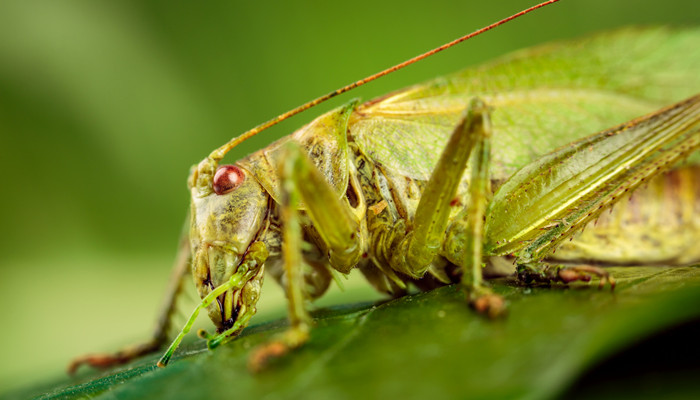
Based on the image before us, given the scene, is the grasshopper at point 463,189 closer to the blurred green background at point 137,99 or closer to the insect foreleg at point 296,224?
the insect foreleg at point 296,224

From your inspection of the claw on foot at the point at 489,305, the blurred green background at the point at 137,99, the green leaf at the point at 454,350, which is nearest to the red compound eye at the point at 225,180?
the green leaf at the point at 454,350

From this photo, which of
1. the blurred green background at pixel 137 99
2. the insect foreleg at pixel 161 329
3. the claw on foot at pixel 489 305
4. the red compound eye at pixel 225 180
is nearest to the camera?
the claw on foot at pixel 489 305

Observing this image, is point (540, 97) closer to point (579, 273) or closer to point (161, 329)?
point (579, 273)

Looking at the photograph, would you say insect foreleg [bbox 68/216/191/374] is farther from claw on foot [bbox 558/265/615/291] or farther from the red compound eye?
claw on foot [bbox 558/265/615/291]

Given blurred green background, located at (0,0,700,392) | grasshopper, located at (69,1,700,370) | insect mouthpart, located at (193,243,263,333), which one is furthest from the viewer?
blurred green background, located at (0,0,700,392)

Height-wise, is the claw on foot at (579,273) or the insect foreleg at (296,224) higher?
the insect foreleg at (296,224)

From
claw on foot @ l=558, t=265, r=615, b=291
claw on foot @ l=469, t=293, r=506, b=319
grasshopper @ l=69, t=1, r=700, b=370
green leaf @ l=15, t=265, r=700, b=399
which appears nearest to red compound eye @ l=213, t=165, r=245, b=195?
grasshopper @ l=69, t=1, r=700, b=370

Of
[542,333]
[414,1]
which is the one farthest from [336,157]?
[414,1]

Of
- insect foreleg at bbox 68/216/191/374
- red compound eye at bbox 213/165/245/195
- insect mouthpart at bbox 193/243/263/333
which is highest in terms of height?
red compound eye at bbox 213/165/245/195
